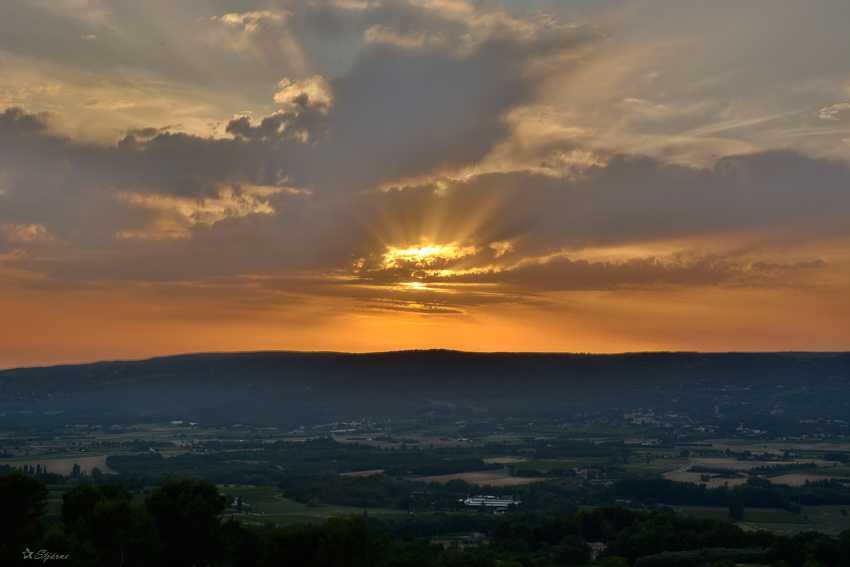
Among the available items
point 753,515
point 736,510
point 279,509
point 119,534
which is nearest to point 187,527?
point 119,534

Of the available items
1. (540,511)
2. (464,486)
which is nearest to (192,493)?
(540,511)

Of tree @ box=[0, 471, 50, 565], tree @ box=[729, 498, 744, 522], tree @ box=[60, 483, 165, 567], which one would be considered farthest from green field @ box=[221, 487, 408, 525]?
tree @ box=[60, 483, 165, 567]

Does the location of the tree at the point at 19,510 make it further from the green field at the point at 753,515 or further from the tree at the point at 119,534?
the green field at the point at 753,515

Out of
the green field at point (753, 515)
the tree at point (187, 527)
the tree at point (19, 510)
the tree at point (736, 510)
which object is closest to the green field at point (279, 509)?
the green field at point (753, 515)

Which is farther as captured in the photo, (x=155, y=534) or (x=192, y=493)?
(x=192, y=493)

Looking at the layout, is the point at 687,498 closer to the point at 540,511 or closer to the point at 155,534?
the point at 540,511

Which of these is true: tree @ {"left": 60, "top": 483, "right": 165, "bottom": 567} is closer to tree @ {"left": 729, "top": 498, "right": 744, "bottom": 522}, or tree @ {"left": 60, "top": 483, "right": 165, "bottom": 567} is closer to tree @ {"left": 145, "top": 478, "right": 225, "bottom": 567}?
A: tree @ {"left": 145, "top": 478, "right": 225, "bottom": 567}

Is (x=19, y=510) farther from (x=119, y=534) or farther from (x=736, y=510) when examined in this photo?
(x=736, y=510)

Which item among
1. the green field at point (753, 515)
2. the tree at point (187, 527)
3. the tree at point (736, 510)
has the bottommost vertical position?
the green field at point (753, 515)
